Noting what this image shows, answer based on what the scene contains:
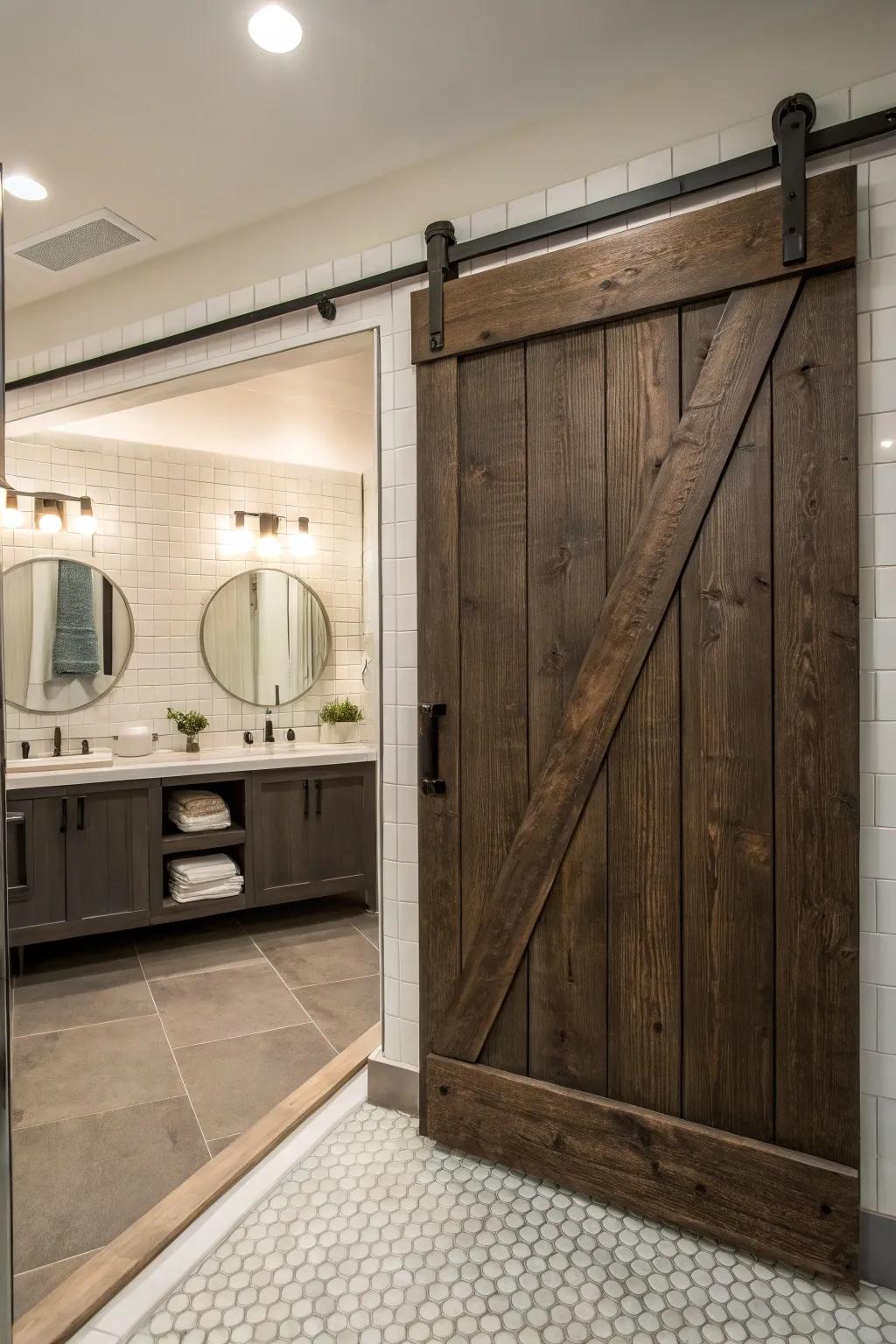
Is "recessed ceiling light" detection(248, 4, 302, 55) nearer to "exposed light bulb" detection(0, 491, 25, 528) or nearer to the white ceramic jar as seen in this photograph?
"exposed light bulb" detection(0, 491, 25, 528)

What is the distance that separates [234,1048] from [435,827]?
4.25 ft

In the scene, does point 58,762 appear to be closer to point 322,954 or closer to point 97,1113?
point 322,954

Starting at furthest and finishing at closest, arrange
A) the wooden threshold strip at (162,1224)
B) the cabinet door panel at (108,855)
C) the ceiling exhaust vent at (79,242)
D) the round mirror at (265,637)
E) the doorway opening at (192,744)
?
1. the round mirror at (265,637)
2. the cabinet door panel at (108,855)
3. the doorway opening at (192,744)
4. the ceiling exhaust vent at (79,242)
5. the wooden threshold strip at (162,1224)

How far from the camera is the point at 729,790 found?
1.69 m

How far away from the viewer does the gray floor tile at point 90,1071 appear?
2.33 m

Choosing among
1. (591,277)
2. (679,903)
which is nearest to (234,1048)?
(679,903)

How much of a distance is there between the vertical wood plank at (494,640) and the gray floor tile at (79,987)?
1722 millimetres

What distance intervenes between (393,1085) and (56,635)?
2800 mm

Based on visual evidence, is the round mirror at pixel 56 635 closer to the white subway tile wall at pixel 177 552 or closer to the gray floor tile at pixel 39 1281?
the white subway tile wall at pixel 177 552

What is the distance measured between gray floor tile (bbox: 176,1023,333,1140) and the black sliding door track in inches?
91.3

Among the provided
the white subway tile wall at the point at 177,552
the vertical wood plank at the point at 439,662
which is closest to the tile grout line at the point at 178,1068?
the vertical wood plank at the point at 439,662

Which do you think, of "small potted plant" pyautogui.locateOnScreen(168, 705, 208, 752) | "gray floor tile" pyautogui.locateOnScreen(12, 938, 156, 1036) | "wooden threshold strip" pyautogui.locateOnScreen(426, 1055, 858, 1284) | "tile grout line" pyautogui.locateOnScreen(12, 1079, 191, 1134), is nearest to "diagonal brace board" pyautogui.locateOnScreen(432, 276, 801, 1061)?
"wooden threshold strip" pyautogui.locateOnScreen(426, 1055, 858, 1284)

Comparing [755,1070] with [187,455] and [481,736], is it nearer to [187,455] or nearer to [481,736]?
[481,736]

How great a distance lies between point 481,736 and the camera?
198 centimetres
